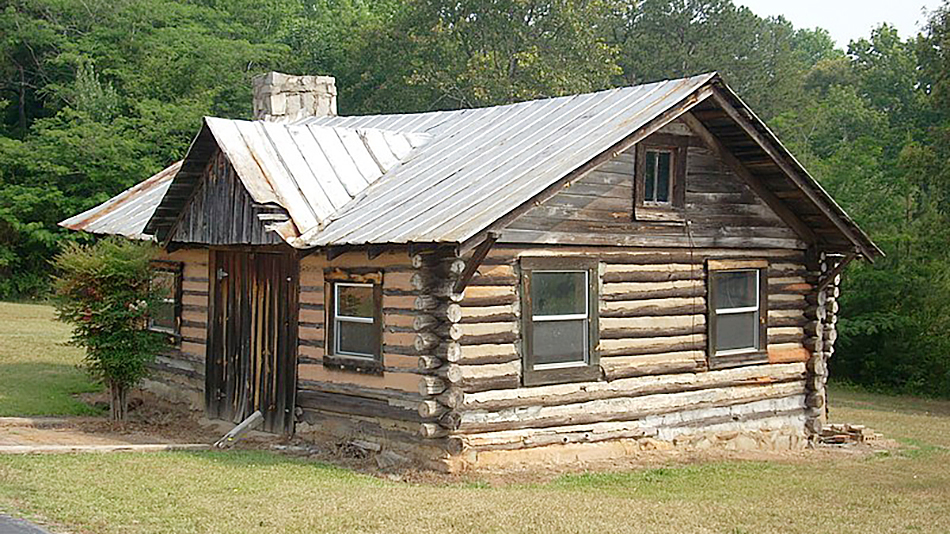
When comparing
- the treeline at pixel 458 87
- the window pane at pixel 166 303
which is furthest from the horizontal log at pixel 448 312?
the treeline at pixel 458 87

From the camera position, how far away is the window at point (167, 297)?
20066 millimetres

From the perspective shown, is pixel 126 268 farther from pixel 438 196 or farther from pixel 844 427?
pixel 844 427

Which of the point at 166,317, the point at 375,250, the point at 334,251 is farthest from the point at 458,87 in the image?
the point at 375,250

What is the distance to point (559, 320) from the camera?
1602 centimetres

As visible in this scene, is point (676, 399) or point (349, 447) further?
point (676, 399)

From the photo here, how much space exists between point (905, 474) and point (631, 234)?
5229 millimetres

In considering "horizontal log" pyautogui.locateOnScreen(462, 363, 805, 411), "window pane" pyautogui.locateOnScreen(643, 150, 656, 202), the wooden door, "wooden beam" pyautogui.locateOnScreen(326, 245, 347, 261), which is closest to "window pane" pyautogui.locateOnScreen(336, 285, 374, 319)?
"wooden beam" pyautogui.locateOnScreen(326, 245, 347, 261)

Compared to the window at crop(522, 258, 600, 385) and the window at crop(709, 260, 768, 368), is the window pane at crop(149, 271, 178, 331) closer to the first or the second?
the window at crop(522, 258, 600, 385)

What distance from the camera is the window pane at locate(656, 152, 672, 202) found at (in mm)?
17500

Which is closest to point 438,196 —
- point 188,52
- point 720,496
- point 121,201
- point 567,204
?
point 567,204

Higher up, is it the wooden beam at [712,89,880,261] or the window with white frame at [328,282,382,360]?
the wooden beam at [712,89,880,261]

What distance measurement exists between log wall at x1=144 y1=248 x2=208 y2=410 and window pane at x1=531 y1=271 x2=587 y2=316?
21.3 ft

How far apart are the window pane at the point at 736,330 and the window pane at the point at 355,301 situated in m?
5.76

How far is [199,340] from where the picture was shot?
19719 millimetres
